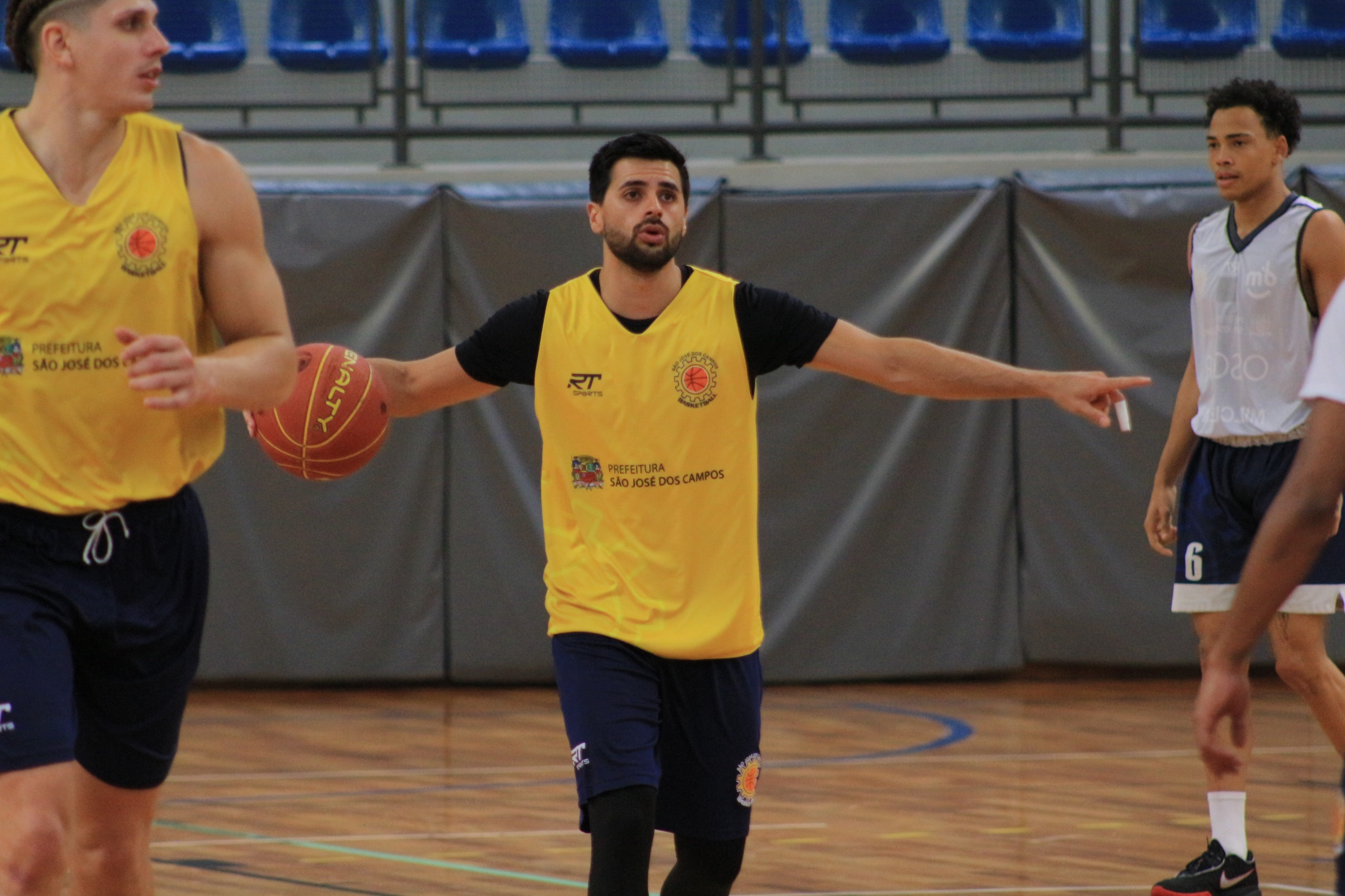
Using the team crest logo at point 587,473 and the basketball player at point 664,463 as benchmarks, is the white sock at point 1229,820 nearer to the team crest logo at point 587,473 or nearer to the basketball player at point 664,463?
the basketball player at point 664,463

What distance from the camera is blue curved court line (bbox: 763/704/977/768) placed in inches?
291

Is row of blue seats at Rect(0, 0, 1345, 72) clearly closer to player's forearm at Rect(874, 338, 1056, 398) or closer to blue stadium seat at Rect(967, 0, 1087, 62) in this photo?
blue stadium seat at Rect(967, 0, 1087, 62)

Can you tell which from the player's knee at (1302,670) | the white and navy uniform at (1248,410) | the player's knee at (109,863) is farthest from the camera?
the white and navy uniform at (1248,410)

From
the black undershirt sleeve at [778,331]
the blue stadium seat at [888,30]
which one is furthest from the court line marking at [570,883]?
the blue stadium seat at [888,30]

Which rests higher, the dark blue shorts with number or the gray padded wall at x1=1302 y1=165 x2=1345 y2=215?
the gray padded wall at x1=1302 y1=165 x2=1345 y2=215

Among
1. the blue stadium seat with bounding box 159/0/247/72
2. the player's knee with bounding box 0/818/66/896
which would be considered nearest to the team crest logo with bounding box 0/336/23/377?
the player's knee with bounding box 0/818/66/896

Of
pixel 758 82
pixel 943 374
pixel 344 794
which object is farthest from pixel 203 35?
pixel 943 374

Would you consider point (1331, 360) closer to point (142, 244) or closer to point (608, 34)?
point (142, 244)

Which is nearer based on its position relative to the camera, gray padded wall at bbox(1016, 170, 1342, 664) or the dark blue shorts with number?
the dark blue shorts with number

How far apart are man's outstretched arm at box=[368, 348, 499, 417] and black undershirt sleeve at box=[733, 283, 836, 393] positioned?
0.62m

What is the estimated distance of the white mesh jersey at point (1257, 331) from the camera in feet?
16.8

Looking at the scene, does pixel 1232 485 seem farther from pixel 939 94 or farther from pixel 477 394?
pixel 939 94

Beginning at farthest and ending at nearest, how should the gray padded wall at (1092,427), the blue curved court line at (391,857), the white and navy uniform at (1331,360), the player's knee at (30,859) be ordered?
the gray padded wall at (1092,427), the blue curved court line at (391,857), the player's knee at (30,859), the white and navy uniform at (1331,360)

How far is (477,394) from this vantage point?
4242mm
